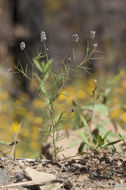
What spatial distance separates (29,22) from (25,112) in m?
2.60

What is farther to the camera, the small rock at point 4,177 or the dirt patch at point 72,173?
the small rock at point 4,177

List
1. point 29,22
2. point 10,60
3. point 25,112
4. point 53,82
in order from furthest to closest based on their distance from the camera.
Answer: point 10,60, point 29,22, point 25,112, point 53,82

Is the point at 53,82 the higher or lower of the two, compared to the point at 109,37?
lower

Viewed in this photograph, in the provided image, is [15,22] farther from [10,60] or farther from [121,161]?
[121,161]

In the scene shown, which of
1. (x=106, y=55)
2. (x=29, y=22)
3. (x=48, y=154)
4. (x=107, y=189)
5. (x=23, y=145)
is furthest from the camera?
(x=106, y=55)

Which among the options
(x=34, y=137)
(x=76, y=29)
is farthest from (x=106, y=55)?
(x=34, y=137)

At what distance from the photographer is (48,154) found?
2541 millimetres

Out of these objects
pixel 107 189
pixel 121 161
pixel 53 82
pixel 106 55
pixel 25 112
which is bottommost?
pixel 107 189

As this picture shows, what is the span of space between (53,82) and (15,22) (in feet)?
19.6

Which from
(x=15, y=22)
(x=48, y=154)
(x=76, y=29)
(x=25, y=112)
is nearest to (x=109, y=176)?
(x=48, y=154)

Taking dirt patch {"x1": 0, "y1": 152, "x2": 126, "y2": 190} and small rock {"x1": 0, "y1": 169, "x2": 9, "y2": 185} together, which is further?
small rock {"x1": 0, "y1": 169, "x2": 9, "y2": 185}

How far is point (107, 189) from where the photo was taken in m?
1.40

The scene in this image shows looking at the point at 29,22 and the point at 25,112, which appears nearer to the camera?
the point at 25,112

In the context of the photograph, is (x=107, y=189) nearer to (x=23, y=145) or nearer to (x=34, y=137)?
(x=23, y=145)
